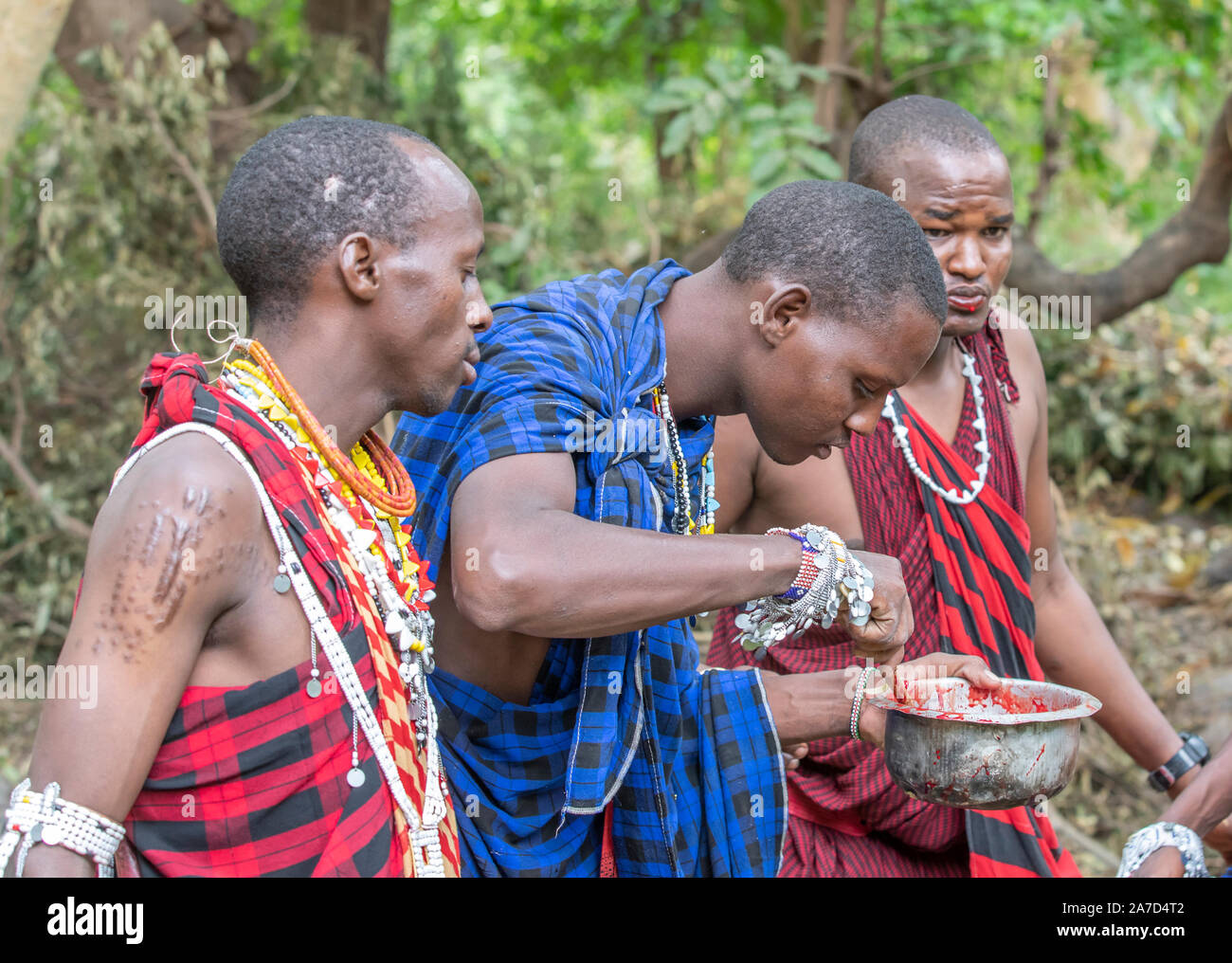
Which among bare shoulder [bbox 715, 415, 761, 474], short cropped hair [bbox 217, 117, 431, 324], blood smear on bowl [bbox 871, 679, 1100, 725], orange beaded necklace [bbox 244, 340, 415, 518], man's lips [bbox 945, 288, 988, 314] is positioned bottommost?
blood smear on bowl [bbox 871, 679, 1100, 725]

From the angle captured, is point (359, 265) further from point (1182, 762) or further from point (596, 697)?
point (1182, 762)

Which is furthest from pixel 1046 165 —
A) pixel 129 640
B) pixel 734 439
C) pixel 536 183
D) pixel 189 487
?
pixel 129 640

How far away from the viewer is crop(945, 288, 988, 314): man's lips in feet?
8.98

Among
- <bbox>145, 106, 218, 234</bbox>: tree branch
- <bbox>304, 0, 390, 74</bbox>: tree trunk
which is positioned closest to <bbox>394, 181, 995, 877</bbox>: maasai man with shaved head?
<bbox>145, 106, 218, 234</bbox>: tree branch

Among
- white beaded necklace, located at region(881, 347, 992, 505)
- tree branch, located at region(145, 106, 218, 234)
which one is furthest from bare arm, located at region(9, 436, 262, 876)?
tree branch, located at region(145, 106, 218, 234)

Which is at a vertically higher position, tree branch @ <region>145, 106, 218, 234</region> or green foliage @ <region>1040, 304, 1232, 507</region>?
tree branch @ <region>145, 106, 218, 234</region>

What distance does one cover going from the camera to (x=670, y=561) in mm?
1748

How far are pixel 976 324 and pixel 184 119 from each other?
13.1 ft

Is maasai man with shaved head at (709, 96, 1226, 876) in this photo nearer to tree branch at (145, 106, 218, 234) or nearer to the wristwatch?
the wristwatch

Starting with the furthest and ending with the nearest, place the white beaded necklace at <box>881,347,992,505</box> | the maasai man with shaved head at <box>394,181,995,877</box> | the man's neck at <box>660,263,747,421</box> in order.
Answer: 1. the white beaded necklace at <box>881,347,992,505</box>
2. the man's neck at <box>660,263,747,421</box>
3. the maasai man with shaved head at <box>394,181,995,877</box>

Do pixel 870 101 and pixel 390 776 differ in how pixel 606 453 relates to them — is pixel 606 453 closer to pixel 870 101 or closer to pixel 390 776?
pixel 390 776

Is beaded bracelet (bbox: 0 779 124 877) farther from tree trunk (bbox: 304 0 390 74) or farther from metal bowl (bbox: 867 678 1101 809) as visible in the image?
tree trunk (bbox: 304 0 390 74)

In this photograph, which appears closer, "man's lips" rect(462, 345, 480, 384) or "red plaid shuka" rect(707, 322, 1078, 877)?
"man's lips" rect(462, 345, 480, 384)


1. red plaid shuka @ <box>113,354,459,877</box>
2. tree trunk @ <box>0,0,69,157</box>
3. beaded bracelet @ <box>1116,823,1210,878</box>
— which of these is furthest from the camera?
tree trunk @ <box>0,0,69,157</box>
